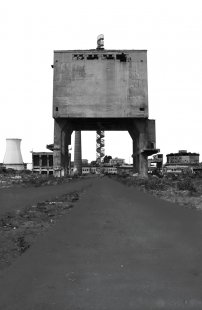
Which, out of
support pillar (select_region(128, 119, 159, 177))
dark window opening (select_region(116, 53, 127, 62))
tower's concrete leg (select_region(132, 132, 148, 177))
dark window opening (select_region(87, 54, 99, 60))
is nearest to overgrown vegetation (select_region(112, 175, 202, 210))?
support pillar (select_region(128, 119, 159, 177))

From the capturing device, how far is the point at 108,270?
6.19m

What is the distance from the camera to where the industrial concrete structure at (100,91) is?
62.6 meters

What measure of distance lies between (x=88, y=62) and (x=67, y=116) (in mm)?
10394

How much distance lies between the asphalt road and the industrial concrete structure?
52.5 metres

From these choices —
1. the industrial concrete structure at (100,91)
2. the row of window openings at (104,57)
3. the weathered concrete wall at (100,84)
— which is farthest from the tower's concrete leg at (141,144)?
the row of window openings at (104,57)

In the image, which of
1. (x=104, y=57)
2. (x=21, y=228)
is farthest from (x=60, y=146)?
(x=21, y=228)

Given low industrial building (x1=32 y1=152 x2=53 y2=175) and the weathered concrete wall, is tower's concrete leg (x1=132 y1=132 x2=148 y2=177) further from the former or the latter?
low industrial building (x1=32 y1=152 x2=53 y2=175)

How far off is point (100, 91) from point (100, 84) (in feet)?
4.29

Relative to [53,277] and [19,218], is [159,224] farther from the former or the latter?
[53,277]

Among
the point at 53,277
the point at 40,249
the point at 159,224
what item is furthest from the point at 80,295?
the point at 159,224

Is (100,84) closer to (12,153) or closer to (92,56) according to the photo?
(92,56)

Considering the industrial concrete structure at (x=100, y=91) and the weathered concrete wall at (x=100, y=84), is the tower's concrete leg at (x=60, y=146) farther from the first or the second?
the weathered concrete wall at (x=100, y=84)

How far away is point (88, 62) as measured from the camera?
64.5 metres

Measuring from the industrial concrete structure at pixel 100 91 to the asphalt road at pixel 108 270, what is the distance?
2069 inches
